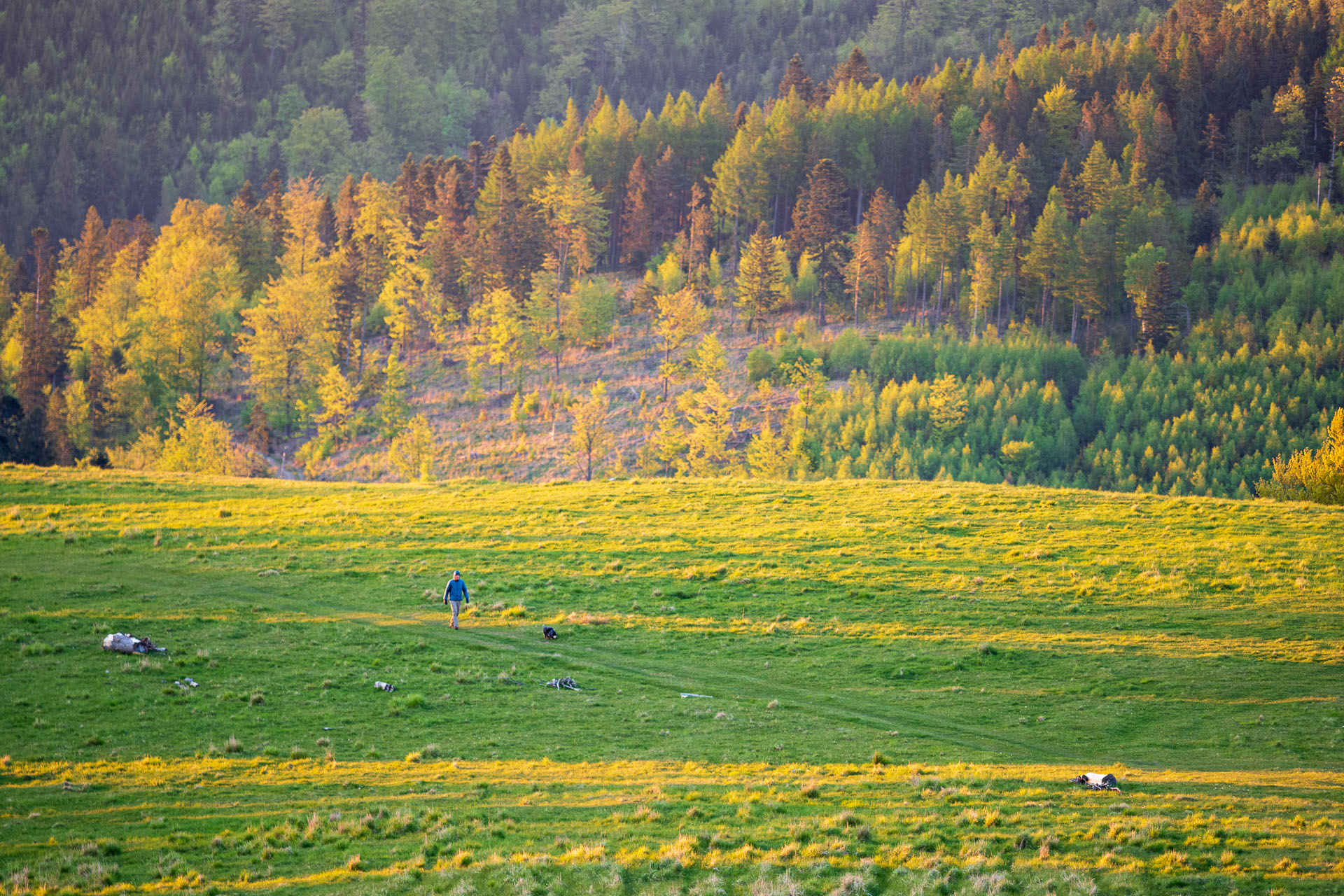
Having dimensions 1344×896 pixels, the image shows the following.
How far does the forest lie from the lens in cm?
9169

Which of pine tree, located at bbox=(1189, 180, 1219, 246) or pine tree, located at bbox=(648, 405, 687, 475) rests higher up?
pine tree, located at bbox=(1189, 180, 1219, 246)

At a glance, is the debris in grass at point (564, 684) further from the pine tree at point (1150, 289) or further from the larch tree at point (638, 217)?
the larch tree at point (638, 217)

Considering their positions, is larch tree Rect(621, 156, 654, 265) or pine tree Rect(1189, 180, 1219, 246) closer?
pine tree Rect(1189, 180, 1219, 246)

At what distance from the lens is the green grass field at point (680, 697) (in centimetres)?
1806

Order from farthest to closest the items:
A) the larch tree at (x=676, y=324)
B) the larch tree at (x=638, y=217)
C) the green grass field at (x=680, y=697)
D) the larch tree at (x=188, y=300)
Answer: the larch tree at (x=638, y=217) → the larch tree at (x=188, y=300) → the larch tree at (x=676, y=324) → the green grass field at (x=680, y=697)

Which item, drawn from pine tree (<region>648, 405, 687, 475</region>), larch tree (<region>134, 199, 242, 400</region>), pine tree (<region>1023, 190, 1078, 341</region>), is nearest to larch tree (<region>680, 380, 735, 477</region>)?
pine tree (<region>648, 405, 687, 475</region>)

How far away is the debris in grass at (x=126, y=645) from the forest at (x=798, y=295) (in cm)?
5855

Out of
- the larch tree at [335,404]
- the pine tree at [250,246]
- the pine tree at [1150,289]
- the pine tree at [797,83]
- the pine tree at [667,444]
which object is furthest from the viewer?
the pine tree at [797,83]

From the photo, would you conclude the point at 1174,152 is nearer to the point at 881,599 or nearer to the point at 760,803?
the point at 881,599

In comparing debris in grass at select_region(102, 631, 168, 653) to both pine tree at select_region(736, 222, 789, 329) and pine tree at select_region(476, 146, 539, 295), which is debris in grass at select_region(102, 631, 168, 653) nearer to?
pine tree at select_region(736, 222, 789, 329)

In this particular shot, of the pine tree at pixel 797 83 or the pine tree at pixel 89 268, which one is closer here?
the pine tree at pixel 89 268

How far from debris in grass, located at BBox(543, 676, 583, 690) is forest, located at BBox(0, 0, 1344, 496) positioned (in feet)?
192

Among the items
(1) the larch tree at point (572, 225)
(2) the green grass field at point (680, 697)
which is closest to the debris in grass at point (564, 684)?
(2) the green grass field at point (680, 697)

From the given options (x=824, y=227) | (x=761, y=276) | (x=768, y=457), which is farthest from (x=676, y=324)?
(x=824, y=227)
